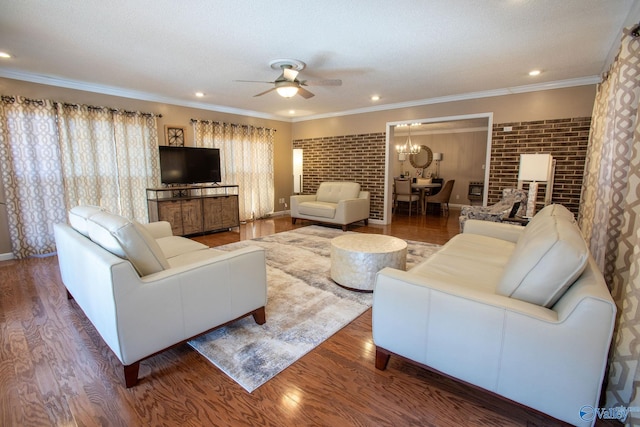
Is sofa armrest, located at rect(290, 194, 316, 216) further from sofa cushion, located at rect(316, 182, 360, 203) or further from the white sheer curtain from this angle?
the white sheer curtain

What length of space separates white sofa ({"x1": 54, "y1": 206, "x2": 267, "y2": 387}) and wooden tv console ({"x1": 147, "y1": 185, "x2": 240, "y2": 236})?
2.56 meters

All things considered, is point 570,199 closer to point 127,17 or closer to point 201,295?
point 201,295

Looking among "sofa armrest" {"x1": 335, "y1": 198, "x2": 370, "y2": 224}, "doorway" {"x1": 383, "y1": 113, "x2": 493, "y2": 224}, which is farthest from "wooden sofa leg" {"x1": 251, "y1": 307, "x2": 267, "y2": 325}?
"doorway" {"x1": 383, "y1": 113, "x2": 493, "y2": 224}

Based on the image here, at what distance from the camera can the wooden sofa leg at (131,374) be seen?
1564 millimetres

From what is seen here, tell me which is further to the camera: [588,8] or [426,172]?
[426,172]

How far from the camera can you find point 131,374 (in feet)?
5.18

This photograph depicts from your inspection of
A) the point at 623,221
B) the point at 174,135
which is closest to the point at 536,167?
the point at 623,221

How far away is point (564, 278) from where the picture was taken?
126 cm

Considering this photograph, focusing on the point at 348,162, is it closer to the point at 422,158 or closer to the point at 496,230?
the point at 422,158

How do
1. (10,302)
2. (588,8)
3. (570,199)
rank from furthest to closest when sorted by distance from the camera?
(570,199) → (10,302) → (588,8)

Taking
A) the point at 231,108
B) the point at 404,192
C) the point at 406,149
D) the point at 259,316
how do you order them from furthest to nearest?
the point at 406,149 < the point at 404,192 < the point at 231,108 < the point at 259,316

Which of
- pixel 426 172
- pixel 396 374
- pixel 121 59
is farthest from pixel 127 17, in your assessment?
pixel 426 172

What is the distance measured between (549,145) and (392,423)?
15.2 ft

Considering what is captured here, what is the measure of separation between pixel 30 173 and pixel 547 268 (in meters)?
5.42
